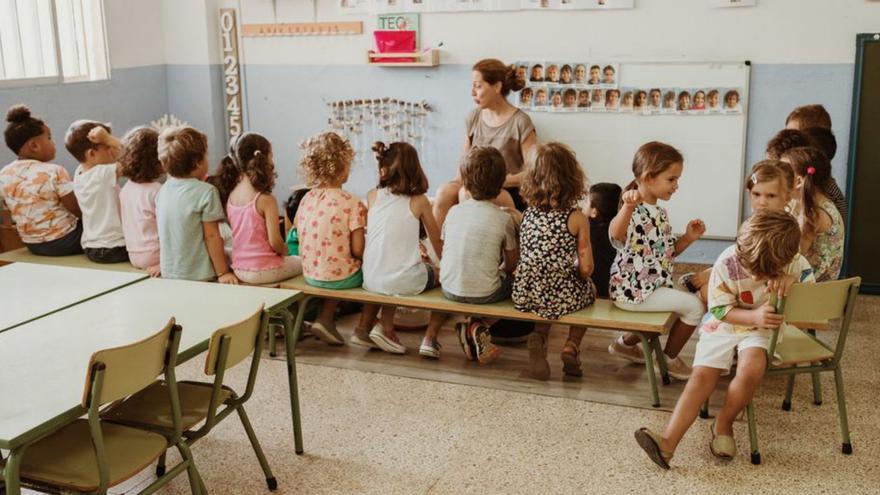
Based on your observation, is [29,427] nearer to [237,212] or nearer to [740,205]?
[237,212]

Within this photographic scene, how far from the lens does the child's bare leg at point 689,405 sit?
9.55 feet

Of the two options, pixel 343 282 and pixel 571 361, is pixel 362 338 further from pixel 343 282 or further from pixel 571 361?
pixel 571 361

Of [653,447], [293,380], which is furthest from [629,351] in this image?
[293,380]

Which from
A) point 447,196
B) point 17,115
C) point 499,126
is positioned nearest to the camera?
point 17,115

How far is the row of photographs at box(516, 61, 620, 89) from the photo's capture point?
5.16 meters

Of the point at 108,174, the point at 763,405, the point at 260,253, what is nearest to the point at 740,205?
the point at 763,405

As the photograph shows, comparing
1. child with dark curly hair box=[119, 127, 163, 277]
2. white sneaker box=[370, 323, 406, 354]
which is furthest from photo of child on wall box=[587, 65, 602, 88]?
child with dark curly hair box=[119, 127, 163, 277]

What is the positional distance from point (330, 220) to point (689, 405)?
170 cm

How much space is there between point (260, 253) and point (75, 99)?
7.47ft

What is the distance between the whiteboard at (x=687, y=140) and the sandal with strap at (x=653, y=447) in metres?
2.48

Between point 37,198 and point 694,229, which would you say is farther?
point 37,198

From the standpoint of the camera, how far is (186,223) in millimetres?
3879

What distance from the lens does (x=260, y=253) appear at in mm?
3934

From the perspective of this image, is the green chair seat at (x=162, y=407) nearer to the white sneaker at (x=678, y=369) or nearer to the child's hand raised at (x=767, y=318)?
the child's hand raised at (x=767, y=318)
